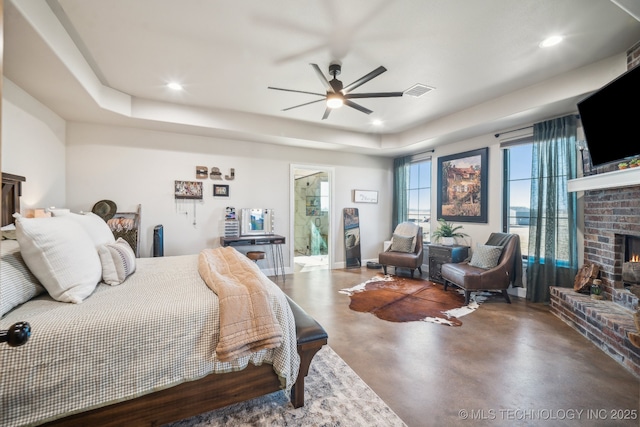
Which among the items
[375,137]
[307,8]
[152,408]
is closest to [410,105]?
[375,137]

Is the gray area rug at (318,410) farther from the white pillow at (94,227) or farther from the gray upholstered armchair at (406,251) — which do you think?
the gray upholstered armchair at (406,251)

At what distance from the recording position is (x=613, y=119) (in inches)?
101

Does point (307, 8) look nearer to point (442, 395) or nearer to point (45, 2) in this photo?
point (45, 2)

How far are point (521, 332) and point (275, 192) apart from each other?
13.1 feet

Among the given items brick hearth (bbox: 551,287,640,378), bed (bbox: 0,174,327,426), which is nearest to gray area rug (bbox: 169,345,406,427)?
bed (bbox: 0,174,327,426)

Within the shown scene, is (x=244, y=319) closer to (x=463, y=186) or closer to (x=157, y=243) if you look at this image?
(x=157, y=243)

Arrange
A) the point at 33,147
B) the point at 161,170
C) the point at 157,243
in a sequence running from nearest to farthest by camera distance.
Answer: the point at 33,147, the point at 157,243, the point at 161,170

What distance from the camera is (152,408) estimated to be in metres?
1.48

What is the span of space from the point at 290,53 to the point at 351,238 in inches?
152

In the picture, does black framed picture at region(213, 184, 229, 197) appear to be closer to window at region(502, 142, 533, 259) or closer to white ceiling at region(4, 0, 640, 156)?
white ceiling at region(4, 0, 640, 156)

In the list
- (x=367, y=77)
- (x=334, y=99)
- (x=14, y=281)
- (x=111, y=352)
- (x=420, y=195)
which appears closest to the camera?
(x=111, y=352)

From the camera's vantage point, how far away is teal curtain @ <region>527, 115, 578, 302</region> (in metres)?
3.50

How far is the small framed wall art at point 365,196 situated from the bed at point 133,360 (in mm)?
4364

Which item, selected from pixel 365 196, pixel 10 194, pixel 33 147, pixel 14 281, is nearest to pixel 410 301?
pixel 365 196
